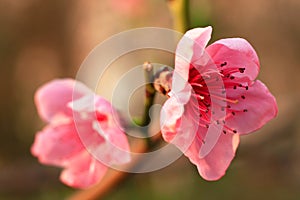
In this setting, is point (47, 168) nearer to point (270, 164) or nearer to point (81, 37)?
point (270, 164)

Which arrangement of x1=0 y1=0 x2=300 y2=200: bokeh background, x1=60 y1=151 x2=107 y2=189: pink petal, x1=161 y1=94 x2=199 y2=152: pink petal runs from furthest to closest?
x1=0 y1=0 x2=300 y2=200: bokeh background → x1=60 y1=151 x2=107 y2=189: pink petal → x1=161 y1=94 x2=199 y2=152: pink petal

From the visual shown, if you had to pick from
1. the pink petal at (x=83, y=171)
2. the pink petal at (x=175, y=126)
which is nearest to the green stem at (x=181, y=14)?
the pink petal at (x=175, y=126)

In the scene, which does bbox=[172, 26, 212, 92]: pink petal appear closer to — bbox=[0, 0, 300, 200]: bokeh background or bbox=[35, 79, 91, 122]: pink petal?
bbox=[35, 79, 91, 122]: pink petal

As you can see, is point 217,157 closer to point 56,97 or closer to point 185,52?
point 185,52

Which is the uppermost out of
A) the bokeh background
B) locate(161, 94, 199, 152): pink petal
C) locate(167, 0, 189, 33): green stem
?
locate(167, 0, 189, 33): green stem

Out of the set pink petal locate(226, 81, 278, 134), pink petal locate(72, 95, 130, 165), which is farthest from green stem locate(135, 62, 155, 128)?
pink petal locate(226, 81, 278, 134)

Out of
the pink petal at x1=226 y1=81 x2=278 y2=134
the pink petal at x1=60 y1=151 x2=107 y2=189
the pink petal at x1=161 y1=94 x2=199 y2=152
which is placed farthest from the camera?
the pink petal at x1=60 y1=151 x2=107 y2=189

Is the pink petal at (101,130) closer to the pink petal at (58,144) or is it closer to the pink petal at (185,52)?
the pink petal at (58,144)
